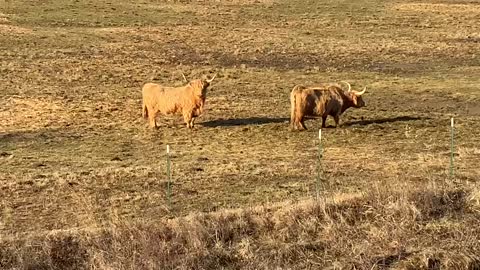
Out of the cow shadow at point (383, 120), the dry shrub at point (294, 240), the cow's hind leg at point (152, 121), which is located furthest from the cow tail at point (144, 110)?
the dry shrub at point (294, 240)

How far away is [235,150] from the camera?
797 inches

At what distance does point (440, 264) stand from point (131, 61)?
104 feet

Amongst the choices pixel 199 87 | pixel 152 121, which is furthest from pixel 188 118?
pixel 152 121

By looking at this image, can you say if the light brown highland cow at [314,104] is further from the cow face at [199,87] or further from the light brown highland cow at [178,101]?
the light brown highland cow at [178,101]

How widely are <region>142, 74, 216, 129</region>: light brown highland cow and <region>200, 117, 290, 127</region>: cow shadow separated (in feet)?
2.33

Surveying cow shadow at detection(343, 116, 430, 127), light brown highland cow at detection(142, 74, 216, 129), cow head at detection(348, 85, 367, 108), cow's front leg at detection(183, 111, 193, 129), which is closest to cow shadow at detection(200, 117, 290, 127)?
cow's front leg at detection(183, 111, 193, 129)

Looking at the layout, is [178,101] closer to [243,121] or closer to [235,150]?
[243,121]

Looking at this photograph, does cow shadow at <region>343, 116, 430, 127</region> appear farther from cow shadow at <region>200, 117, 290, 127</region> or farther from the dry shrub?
the dry shrub

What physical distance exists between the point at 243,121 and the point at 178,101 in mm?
2163

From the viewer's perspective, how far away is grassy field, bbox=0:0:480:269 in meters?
9.28

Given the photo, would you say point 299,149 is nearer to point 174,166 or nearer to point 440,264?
point 174,166

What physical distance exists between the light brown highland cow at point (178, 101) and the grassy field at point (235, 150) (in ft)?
1.74

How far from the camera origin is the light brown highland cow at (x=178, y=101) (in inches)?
919

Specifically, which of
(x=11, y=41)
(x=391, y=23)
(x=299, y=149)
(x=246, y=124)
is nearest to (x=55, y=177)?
(x=299, y=149)
